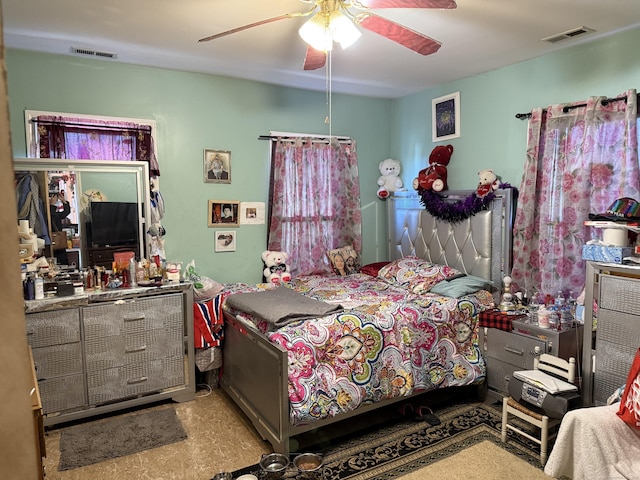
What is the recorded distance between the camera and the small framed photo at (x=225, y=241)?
160 inches

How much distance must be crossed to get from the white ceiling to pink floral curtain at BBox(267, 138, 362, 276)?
0.76 m

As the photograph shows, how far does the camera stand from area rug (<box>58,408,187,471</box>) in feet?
8.81

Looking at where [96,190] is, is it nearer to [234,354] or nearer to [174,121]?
[174,121]

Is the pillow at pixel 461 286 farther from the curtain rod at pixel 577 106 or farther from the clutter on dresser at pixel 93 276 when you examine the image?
the clutter on dresser at pixel 93 276

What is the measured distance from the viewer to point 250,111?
13.6 ft

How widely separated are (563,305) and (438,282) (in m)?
0.94

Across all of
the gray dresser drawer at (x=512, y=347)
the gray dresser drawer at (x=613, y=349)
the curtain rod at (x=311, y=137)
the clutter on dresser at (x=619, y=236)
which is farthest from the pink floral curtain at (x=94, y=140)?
the gray dresser drawer at (x=613, y=349)

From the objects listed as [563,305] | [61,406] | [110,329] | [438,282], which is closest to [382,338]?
[438,282]

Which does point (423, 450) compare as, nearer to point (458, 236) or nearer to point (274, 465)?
point (274, 465)

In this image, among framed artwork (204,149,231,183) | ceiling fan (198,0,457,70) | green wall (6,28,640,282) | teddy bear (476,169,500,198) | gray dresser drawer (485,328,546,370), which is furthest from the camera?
framed artwork (204,149,231,183)

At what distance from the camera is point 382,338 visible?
9.62 ft

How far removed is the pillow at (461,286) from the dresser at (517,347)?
1.08ft

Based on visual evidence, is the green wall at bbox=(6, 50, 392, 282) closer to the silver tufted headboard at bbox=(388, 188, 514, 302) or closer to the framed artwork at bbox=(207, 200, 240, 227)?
the framed artwork at bbox=(207, 200, 240, 227)

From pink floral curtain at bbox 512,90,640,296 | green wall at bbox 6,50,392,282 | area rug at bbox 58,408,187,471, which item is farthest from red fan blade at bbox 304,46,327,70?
area rug at bbox 58,408,187,471
